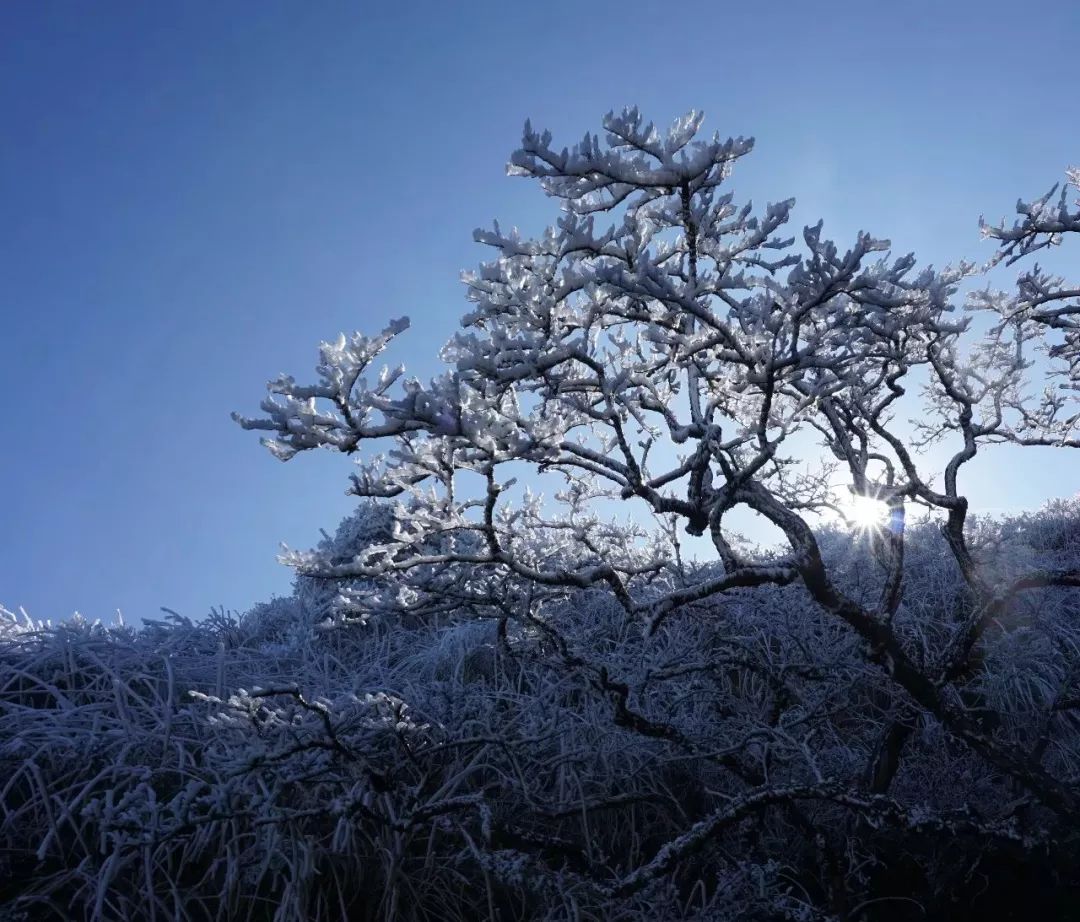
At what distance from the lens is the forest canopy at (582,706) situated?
289 cm

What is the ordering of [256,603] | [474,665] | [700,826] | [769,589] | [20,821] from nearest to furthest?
[700,826], [20,821], [474,665], [769,589], [256,603]

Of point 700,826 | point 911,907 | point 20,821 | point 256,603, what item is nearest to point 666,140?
point 700,826

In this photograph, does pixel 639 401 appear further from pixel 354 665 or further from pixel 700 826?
pixel 354 665

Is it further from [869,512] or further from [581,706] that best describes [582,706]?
[869,512]

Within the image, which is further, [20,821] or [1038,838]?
[20,821]

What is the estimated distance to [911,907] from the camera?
Answer: 3.62 metres

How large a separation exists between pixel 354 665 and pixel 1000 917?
153 inches

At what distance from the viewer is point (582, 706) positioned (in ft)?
15.8

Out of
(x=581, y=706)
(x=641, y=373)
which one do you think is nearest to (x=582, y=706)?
(x=581, y=706)

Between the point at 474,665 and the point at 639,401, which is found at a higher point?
the point at 639,401

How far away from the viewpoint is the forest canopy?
289cm

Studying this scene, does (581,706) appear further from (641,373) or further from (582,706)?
(641,373)

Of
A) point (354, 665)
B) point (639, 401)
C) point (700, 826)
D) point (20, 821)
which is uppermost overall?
point (639, 401)

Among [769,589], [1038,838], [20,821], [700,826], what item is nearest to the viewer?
[700,826]
